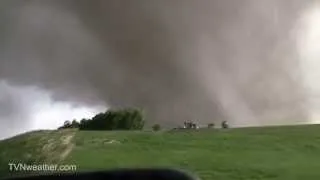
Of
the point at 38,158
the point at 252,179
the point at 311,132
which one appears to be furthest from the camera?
the point at 311,132

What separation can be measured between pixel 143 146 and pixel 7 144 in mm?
15162

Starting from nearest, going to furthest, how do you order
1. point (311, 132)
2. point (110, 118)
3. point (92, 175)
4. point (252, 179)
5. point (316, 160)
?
point (92, 175) → point (252, 179) → point (316, 160) → point (311, 132) → point (110, 118)

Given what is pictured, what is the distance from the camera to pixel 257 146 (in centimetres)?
7269

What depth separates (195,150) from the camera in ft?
235

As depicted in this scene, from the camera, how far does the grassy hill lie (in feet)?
211

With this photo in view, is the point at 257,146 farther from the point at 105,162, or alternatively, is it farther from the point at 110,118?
the point at 110,118

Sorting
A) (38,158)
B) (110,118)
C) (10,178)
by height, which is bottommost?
(10,178)

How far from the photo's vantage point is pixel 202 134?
78.4 metres

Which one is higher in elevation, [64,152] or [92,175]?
[64,152]

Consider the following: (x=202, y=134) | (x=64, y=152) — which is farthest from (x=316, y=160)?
(x=64, y=152)

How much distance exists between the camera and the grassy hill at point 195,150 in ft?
211

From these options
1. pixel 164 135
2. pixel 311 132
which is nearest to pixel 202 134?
pixel 164 135

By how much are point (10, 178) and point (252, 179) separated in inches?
2187

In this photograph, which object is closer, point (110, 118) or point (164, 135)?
point (164, 135)
